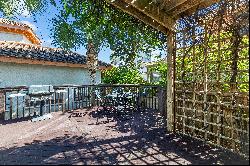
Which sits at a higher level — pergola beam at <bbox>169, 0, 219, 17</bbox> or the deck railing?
pergola beam at <bbox>169, 0, 219, 17</bbox>

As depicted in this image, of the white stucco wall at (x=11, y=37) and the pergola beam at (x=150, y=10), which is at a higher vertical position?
the white stucco wall at (x=11, y=37)

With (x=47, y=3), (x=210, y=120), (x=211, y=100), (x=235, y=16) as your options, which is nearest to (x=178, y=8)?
(x=235, y=16)

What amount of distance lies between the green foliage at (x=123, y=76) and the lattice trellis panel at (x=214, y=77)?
26.4ft

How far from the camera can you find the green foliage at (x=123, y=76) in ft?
46.8

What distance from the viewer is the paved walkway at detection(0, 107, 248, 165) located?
4316 mm

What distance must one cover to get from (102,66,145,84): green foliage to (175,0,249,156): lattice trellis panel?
8.06 m

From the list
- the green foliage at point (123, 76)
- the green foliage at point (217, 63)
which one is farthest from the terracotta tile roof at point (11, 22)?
the green foliage at point (217, 63)

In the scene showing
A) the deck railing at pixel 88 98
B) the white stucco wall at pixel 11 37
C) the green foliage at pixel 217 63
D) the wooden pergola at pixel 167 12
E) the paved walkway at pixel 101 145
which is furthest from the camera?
the white stucco wall at pixel 11 37

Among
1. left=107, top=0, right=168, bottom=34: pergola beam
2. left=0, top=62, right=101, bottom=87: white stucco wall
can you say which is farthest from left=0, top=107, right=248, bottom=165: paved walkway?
left=0, top=62, right=101, bottom=87: white stucco wall

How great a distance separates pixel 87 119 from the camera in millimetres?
8516

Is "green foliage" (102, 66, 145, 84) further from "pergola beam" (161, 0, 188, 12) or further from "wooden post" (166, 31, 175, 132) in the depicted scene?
"pergola beam" (161, 0, 188, 12)

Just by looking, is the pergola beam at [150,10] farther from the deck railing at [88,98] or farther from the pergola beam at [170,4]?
the deck railing at [88,98]

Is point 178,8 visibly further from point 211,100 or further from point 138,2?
point 211,100

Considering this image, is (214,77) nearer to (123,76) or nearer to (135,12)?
(135,12)
